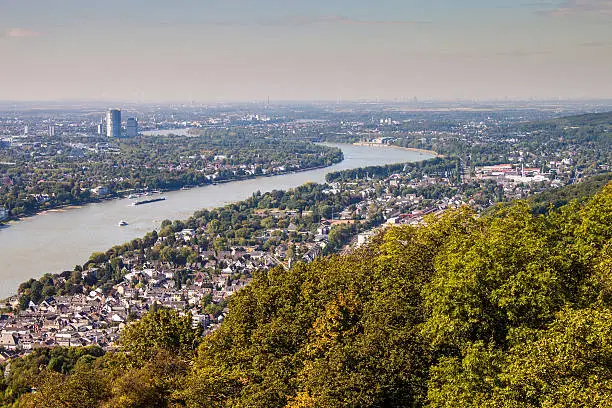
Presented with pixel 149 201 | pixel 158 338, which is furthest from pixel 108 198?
pixel 158 338

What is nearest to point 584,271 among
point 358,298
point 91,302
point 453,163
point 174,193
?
point 358,298

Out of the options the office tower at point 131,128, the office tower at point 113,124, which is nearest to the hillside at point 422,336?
the office tower at point 113,124

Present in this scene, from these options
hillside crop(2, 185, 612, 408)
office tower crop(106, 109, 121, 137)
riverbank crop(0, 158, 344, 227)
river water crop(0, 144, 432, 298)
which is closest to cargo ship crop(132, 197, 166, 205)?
river water crop(0, 144, 432, 298)

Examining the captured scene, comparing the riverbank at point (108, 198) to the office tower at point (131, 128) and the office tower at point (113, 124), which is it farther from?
the office tower at point (131, 128)

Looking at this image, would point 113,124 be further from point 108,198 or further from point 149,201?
point 149,201

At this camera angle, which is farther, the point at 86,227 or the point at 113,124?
the point at 113,124

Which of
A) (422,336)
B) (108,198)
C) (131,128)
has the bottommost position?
(108,198)
